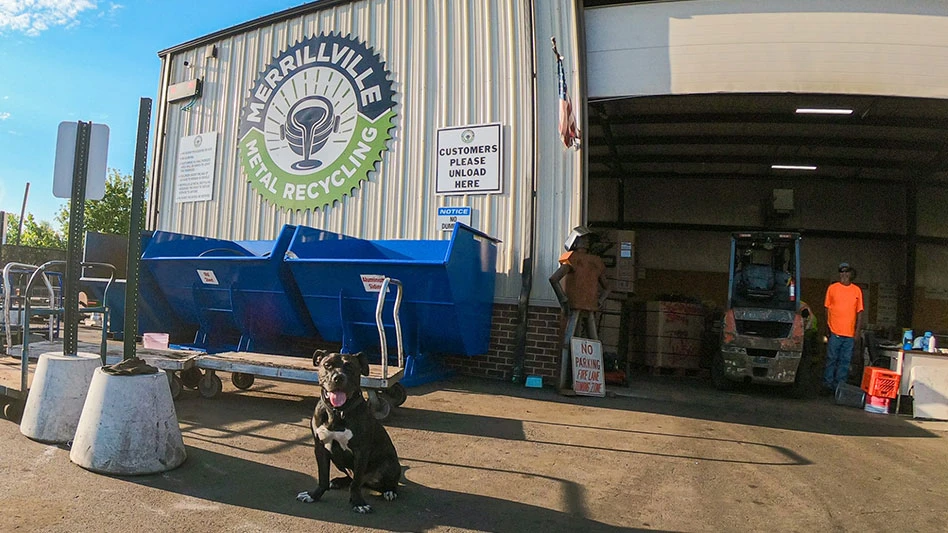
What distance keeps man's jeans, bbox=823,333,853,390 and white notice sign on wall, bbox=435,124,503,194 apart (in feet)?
18.9

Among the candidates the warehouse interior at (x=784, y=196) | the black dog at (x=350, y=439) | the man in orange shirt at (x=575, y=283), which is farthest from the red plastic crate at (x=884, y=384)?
the black dog at (x=350, y=439)

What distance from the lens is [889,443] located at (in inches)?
233

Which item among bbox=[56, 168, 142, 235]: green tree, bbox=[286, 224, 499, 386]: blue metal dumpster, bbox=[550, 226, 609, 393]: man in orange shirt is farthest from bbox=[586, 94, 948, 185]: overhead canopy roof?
bbox=[56, 168, 142, 235]: green tree

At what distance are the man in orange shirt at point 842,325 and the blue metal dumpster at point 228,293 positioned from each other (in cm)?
772

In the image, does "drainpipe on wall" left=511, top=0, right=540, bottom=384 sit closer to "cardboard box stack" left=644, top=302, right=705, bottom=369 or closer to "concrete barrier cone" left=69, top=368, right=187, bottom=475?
"cardboard box stack" left=644, top=302, right=705, bottom=369

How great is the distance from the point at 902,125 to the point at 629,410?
29.2 ft

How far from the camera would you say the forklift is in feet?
27.6

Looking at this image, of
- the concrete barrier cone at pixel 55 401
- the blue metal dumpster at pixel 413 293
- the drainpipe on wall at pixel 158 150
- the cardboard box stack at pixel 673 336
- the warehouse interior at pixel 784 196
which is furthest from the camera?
the drainpipe on wall at pixel 158 150

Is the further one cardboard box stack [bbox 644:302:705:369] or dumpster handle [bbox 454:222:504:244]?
cardboard box stack [bbox 644:302:705:369]

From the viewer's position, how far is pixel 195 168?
11.6 metres

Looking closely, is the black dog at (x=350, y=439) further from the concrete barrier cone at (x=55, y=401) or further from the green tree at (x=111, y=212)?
the green tree at (x=111, y=212)

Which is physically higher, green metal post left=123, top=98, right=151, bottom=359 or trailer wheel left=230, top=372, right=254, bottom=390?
green metal post left=123, top=98, right=151, bottom=359

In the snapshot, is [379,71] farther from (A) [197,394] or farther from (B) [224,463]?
(B) [224,463]

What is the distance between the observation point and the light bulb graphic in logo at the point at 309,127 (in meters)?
10.1
